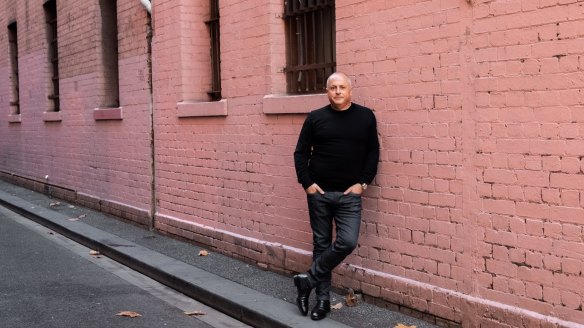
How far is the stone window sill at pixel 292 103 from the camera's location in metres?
6.98

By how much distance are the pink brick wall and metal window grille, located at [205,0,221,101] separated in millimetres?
109

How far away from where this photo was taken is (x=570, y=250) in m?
4.66

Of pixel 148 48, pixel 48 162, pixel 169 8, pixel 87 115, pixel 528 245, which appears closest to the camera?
pixel 528 245

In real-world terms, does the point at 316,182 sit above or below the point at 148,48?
below

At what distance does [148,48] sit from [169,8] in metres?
1.00

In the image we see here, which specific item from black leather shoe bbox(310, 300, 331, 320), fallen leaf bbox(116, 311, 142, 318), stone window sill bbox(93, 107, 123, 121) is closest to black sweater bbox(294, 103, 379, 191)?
black leather shoe bbox(310, 300, 331, 320)

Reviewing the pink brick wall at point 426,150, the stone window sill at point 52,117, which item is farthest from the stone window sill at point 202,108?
the stone window sill at point 52,117

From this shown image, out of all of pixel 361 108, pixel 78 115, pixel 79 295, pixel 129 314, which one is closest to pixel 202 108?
pixel 79 295

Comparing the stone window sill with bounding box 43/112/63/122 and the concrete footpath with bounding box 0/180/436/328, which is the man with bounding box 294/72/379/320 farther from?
the stone window sill with bounding box 43/112/63/122

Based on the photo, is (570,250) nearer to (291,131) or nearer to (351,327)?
(351,327)

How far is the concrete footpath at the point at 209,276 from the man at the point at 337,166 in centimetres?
34

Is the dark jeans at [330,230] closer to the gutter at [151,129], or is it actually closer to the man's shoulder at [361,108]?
the man's shoulder at [361,108]

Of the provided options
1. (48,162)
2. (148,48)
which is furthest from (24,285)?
(48,162)

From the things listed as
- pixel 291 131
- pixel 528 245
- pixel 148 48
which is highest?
pixel 148 48
